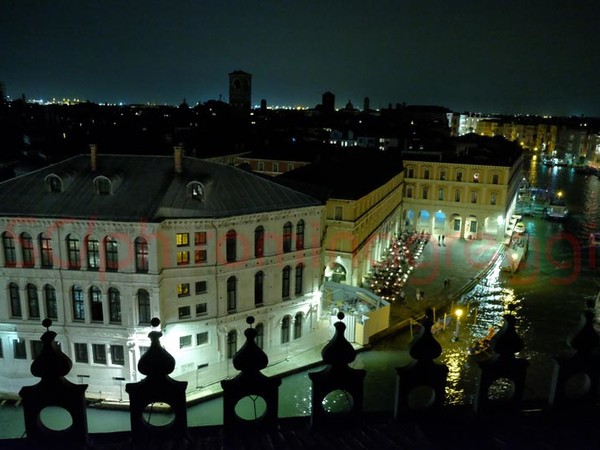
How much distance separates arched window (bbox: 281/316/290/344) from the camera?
3319cm

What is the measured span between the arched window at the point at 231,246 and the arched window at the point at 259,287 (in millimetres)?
2131

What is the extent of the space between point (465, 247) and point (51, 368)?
5954 cm

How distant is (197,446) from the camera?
15.4 feet

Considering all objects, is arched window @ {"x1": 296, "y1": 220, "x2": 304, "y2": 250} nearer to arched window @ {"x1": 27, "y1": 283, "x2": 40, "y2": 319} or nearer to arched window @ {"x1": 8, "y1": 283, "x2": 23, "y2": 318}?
arched window @ {"x1": 27, "y1": 283, "x2": 40, "y2": 319}

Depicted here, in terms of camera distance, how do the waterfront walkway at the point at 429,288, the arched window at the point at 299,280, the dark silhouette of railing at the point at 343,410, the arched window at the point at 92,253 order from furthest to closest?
1. the arched window at the point at 299,280
2. the waterfront walkway at the point at 429,288
3. the arched window at the point at 92,253
4. the dark silhouette of railing at the point at 343,410

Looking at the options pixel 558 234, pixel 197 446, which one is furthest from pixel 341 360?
pixel 558 234

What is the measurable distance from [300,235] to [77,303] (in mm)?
13179

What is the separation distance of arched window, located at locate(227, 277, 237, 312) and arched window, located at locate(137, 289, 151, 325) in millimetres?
4670

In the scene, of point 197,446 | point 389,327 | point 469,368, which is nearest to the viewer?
point 197,446

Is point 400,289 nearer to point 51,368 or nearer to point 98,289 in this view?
point 98,289

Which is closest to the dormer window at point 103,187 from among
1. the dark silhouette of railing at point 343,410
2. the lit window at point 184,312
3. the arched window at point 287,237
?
the lit window at point 184,312

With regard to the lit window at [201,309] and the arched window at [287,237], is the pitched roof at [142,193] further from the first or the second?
the lit window at [201,309]

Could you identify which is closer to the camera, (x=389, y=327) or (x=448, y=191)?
(x=389, y=327)

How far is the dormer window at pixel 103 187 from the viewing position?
1135 inches
